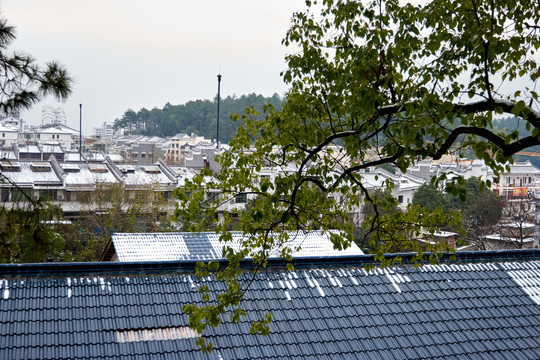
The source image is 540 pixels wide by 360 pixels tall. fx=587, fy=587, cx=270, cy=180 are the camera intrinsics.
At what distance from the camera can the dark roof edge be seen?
8.05 metres

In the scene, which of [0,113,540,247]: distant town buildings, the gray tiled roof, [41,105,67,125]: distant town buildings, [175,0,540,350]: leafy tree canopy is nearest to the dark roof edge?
the gray tiled roof

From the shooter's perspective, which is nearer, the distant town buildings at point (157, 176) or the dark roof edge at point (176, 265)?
the dark roof edge at point (176, 265)

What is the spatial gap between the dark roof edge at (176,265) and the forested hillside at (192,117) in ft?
198

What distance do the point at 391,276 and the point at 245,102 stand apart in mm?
70445

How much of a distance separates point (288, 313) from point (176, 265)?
182 cm

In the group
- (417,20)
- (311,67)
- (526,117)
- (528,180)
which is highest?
(417,20)

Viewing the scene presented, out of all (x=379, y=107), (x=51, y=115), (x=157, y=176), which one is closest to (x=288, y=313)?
(x=379, y=107)

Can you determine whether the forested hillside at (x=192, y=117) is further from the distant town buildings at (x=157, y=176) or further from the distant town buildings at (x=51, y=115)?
the distant town buildings at (x=51, y=115)

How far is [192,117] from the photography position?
83562 millimetres

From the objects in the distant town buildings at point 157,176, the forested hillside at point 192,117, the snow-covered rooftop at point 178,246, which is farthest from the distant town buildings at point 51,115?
the snow-covered rooftop at point 178,246

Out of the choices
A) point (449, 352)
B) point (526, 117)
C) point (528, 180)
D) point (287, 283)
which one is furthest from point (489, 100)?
point (528, 180)

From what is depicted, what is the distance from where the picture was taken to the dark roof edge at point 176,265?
8047mm

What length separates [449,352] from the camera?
7668 millimetres

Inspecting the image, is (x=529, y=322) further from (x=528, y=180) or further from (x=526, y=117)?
(x=528, y=180)
